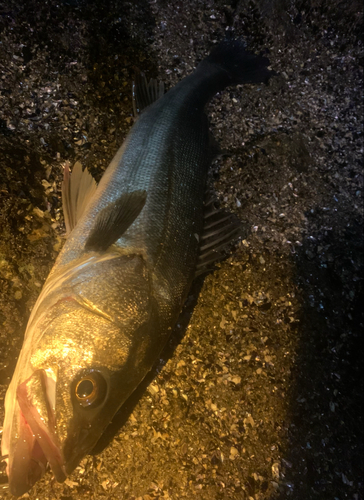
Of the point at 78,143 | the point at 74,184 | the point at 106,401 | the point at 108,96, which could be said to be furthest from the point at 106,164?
the point at 106,401

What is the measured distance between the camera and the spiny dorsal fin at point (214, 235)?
7.39ft

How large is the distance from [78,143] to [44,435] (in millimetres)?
2264

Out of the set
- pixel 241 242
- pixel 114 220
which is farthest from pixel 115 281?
pixel 241 242

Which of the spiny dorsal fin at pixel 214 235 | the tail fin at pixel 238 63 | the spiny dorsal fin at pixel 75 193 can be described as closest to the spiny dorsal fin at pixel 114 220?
the spiny dorsal fin at pixel 75 193

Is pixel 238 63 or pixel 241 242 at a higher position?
pixel 238 63

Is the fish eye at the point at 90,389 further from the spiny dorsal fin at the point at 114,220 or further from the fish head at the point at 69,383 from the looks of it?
the spiny dorsal fin at the point at 114,220

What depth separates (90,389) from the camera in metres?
1.57

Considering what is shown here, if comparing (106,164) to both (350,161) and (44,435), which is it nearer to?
(44,435)

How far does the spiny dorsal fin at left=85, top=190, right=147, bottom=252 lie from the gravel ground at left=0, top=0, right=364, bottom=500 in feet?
1.88

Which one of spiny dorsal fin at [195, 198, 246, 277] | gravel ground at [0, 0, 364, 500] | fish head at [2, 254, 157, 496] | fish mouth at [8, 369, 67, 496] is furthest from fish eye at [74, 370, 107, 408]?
spiny dorsal fin at [195, 198, 246, 277]

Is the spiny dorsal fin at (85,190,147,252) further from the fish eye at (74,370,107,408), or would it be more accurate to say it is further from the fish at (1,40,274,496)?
the fish eye at (74,370,107,408)

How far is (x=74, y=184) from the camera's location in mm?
2305

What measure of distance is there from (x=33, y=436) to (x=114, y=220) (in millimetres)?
1281

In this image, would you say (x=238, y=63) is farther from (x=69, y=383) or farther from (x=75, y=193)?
(x=69, y=383)
